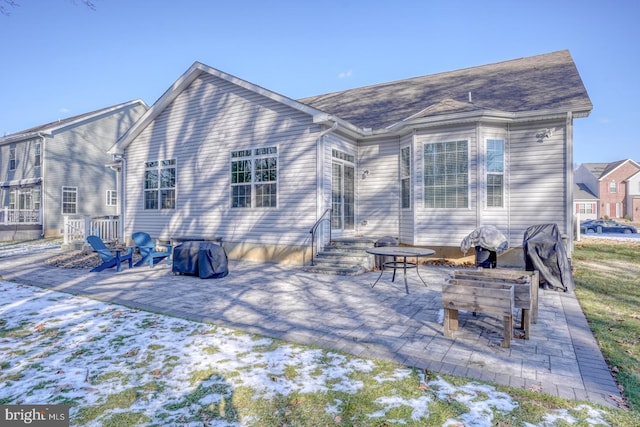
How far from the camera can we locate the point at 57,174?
19.6 m

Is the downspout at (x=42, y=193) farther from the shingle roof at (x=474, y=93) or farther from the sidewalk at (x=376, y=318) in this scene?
the shingle roof at (x=474, y=93)

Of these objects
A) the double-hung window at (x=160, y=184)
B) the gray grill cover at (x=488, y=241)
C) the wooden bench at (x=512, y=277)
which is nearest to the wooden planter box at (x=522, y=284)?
the wooden bench at (x=512, y=277)

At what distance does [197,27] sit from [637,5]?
730 inches

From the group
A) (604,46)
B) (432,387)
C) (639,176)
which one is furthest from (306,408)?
(639,176)

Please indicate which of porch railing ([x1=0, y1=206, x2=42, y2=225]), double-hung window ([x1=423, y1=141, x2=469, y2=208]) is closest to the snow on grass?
double-hung window ([x1=423, y1=141, x2=469, y2=208])

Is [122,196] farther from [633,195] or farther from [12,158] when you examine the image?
[633,195]

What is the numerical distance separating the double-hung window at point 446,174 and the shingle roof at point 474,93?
97 cm

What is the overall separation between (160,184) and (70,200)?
39.8 ft

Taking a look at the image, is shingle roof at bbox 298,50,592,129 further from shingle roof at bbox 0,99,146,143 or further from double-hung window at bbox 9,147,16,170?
double-hung window at bbox 9,147,16,170

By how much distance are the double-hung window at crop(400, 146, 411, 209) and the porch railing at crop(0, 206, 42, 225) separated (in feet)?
67.4

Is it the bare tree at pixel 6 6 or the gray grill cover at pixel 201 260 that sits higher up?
the bare tree at pixel 6 6

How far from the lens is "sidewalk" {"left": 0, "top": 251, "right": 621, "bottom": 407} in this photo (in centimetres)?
320

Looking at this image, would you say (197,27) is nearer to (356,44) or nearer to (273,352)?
(356,44)

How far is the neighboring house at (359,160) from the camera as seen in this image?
8836mm
